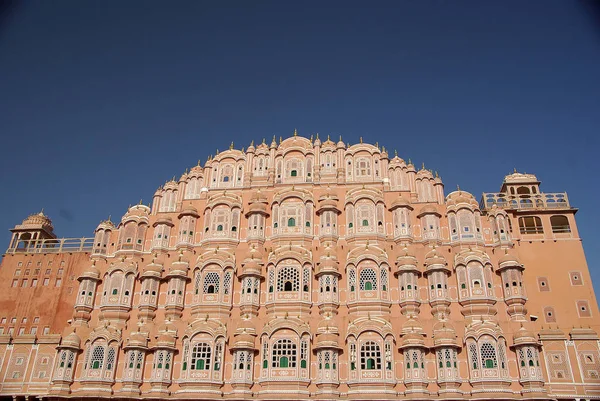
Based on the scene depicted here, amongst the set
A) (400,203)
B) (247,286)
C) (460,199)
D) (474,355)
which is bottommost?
(474,355)

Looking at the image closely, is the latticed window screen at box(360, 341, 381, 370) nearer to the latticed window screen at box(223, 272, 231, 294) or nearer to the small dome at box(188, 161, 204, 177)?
the latticed window screen at box(223, 272, 231, 294)

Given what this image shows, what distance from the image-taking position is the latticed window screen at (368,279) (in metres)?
38.6

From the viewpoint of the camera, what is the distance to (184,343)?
37938 mm

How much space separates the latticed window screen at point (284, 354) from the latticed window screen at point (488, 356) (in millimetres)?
12281

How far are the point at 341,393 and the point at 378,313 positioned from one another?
19.1ft

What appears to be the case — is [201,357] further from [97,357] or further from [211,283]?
[97,357]

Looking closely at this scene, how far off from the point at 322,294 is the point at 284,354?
4.87 metres

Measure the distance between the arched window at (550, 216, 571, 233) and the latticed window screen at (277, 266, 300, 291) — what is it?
2090 cm

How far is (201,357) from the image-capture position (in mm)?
37406

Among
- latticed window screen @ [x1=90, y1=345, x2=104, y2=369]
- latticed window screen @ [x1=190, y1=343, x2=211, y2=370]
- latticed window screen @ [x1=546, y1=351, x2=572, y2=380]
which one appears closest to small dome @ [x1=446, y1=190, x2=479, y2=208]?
latticed window screen @ [x1=546, y1=351, x2=572, y2=380]

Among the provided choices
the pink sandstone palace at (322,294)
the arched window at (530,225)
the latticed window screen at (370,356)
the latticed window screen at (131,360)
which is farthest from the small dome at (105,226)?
the arched window at (530,225)

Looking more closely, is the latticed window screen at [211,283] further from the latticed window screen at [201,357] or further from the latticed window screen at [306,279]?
the latticed window screen at [306,279]

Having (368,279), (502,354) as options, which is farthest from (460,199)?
(502,354)

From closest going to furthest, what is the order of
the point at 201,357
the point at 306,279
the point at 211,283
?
1. the point at 201,357
2. the point at 306,279
3. the point at 211,283
